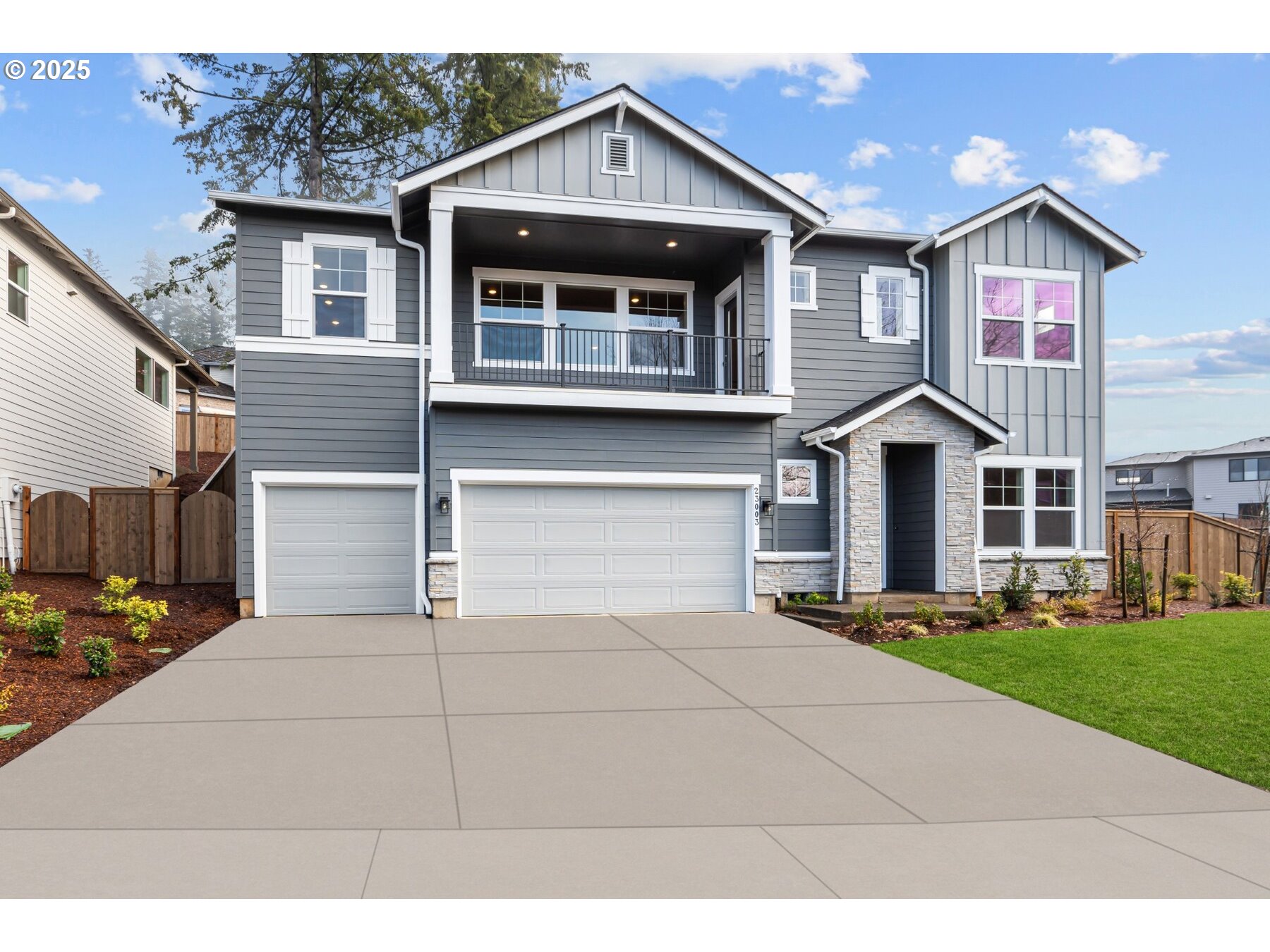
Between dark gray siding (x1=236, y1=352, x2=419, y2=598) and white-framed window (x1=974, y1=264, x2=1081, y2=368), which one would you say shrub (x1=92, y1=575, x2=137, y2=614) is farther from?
white-framed window (x1=974, y1=264, x2=1081, y2=368)

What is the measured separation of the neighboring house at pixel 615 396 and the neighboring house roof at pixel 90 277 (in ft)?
15.8

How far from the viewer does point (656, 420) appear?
13.1 metres

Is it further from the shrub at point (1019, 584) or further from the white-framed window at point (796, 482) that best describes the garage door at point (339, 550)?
the shrub at point (1019, 584)

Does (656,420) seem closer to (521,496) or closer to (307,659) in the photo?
(521,496)

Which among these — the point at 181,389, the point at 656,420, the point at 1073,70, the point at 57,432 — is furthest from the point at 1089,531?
the point at 181,389

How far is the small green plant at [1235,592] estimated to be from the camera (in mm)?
14273

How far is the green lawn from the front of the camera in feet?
23.0

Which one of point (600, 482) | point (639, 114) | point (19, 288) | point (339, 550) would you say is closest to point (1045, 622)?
point (600, 482)

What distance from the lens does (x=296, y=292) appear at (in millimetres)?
13141

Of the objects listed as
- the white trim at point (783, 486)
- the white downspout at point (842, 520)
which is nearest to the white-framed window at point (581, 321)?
the white trim at point (783, 486)

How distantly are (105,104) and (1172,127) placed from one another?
138 feet

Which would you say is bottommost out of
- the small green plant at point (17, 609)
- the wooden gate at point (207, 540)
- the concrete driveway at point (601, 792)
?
the concrete driveway at point (601, 792)

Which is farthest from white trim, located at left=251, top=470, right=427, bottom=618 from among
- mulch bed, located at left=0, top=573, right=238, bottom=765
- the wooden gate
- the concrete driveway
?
the concrete driveway

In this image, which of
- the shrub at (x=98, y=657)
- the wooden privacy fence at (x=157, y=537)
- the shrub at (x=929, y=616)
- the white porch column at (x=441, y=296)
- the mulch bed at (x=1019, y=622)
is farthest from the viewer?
the wooden privacy fence at (x=157, y=537)
